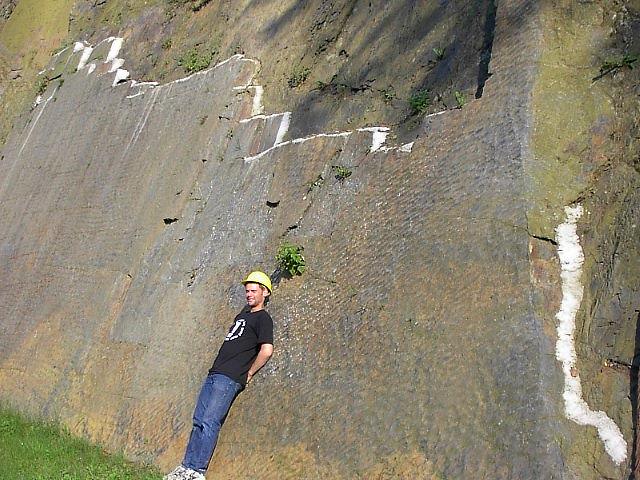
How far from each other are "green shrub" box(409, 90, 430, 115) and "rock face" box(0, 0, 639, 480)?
282 millimetres

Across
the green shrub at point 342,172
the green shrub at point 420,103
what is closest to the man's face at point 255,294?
the green shrub at point 342,172

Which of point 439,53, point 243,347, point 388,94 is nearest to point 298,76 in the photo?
point 388,94

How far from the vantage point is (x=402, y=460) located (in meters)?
3.85

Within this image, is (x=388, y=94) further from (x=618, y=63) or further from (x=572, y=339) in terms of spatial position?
(x=572, y=339)

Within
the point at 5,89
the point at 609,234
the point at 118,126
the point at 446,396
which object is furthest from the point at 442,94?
the point at 5,89

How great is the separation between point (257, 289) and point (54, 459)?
6.62 ft

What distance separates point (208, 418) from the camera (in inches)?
188

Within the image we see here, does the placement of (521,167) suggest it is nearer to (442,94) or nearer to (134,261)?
(442,94)

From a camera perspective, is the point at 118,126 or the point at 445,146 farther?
Answer: the point at 118,126

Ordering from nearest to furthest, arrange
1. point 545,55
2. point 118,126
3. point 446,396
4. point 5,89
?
1. point 446,396
2. point 545,55
3. point 118,126
4. point 5,89

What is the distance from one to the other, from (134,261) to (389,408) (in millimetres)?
3633

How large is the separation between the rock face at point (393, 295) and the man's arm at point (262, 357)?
0.06 m

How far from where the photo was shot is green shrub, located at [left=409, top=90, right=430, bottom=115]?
5152mm

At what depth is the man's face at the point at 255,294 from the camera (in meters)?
5.02
